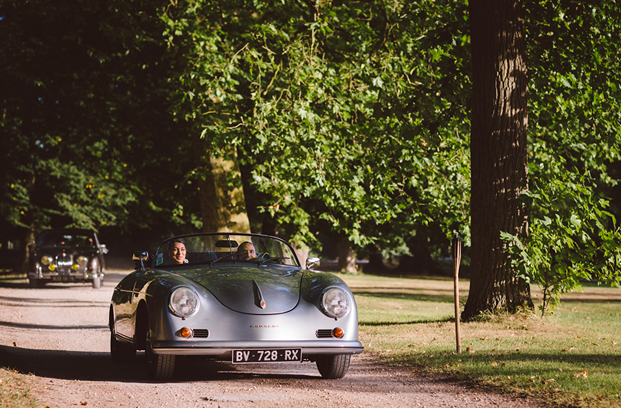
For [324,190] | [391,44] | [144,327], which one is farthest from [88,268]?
[144,327]

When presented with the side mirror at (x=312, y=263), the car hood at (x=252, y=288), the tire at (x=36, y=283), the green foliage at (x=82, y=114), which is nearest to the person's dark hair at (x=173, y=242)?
the car hood at (x=252, y=288)

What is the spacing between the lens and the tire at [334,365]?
6.82 m

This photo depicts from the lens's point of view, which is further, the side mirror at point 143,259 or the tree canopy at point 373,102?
the tree canopy at point 373,102

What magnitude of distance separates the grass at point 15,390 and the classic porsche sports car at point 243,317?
1.07 m

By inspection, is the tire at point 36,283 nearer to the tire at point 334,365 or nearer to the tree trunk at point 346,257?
the tire at point 334,365

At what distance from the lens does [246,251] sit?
7656 mm

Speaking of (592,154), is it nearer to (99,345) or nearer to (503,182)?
(503,182)

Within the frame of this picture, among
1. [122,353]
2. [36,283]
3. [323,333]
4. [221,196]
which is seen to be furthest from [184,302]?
[36,283]

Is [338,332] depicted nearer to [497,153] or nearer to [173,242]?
[173,242]

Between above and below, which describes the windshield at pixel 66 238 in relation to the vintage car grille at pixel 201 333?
above

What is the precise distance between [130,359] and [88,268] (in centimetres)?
1546

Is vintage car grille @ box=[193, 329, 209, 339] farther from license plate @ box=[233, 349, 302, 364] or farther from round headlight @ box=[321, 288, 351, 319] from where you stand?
round headlight @ box=[321, 288, 351, 319]

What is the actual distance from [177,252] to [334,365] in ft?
6.90

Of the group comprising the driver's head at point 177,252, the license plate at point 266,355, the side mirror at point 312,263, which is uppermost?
the driver's head at point 177,252
